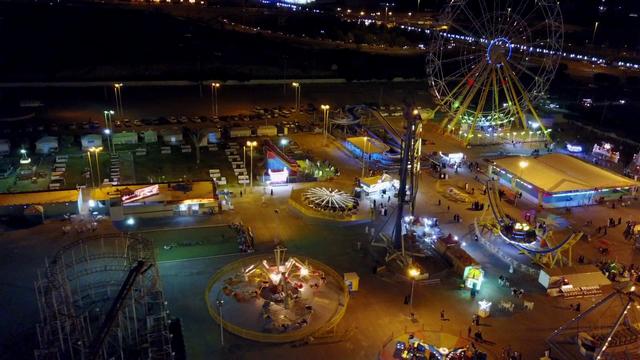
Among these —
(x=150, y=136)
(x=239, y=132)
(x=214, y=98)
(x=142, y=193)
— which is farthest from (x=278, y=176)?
(x=214, y=98)

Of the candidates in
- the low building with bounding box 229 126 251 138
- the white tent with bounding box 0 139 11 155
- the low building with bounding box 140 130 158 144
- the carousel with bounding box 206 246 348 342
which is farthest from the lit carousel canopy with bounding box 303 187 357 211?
the white tent with bounding box 0 139 11 155

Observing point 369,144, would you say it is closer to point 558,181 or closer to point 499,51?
point 499,51

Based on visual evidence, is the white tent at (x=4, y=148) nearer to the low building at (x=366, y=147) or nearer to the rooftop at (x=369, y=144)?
the low building at (x=366, y=147)

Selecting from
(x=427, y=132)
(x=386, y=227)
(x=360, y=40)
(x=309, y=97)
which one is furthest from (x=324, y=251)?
(x=360, y=40)

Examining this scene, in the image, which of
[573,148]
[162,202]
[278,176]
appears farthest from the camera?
[573,148]

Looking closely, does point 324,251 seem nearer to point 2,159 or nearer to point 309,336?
point 309,336

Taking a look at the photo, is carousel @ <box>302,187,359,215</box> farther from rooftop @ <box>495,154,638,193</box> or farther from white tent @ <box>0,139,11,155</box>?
white tent @ <box>0,139,11,155</box>
